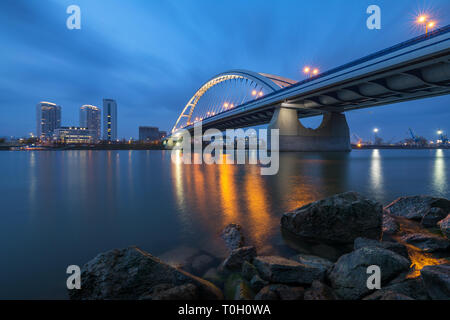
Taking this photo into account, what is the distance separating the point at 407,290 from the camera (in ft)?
8.15

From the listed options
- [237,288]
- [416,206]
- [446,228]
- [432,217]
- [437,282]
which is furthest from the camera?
[416,206]

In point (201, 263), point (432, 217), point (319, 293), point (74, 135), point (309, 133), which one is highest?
point (74, 135)

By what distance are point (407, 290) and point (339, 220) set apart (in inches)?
85.5

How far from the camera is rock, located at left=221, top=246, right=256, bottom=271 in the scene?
3.38 metres

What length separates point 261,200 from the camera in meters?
8.08

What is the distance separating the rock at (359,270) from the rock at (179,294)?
1.96 metres

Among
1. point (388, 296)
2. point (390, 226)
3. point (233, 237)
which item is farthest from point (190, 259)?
point (390, 226)

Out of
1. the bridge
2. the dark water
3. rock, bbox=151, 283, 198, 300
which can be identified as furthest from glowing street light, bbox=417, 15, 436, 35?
rock, bbox=151, 283, 198, 300

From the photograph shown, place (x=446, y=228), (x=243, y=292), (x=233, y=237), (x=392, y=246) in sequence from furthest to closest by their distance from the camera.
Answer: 1. (x=233, y=237)
2. (x=446, y=228)
3. (x=392, y=246)
4. (x=243, y=292)

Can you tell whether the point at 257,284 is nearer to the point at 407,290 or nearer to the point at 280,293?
the point at 280,293

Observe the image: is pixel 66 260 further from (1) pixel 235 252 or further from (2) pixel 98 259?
(1) pixel 235 252

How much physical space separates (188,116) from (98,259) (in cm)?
10185

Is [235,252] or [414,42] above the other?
[414,42]
